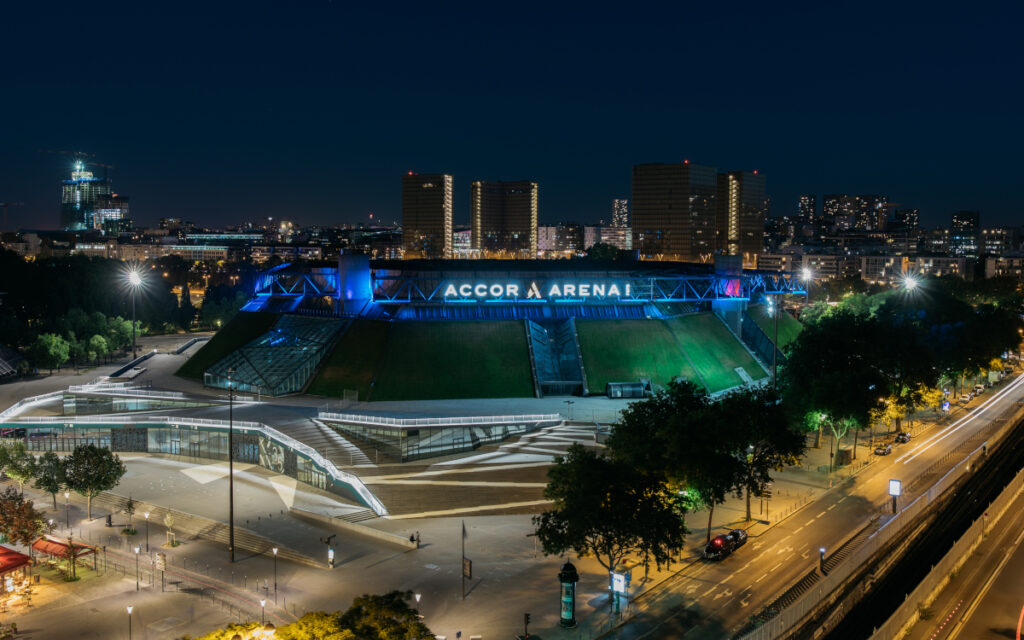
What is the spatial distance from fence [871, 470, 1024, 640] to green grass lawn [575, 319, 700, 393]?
110ft

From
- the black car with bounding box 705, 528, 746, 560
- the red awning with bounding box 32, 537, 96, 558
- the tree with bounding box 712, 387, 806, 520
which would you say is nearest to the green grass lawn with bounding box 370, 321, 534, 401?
the tree with bounding box 712, 387, 806, 520

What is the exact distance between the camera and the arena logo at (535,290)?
9450cm

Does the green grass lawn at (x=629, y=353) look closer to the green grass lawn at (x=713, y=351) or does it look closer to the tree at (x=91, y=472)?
the green grass lawn at (x=713, y=351)

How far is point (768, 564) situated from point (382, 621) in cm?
2623

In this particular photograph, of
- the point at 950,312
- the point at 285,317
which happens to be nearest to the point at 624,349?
the point at 285,317

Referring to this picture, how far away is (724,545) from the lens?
4953 centimetres

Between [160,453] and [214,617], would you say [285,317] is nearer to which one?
[160,453]

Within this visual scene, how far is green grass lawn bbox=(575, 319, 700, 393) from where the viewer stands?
88312 mm

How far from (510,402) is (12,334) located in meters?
84.9

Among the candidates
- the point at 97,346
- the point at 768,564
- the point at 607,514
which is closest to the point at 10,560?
the point at 607,514

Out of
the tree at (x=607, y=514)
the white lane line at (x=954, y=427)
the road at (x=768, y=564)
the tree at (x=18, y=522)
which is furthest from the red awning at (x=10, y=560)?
the white lane line at (x=954, y=427)

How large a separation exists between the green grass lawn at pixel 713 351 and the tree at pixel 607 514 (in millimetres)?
46454

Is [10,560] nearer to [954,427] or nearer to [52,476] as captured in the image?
[52,476]

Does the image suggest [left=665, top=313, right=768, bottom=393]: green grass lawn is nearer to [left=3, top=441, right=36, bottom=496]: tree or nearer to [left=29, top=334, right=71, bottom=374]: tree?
[left=3, top=441, right=36, bottom=496]: tree
